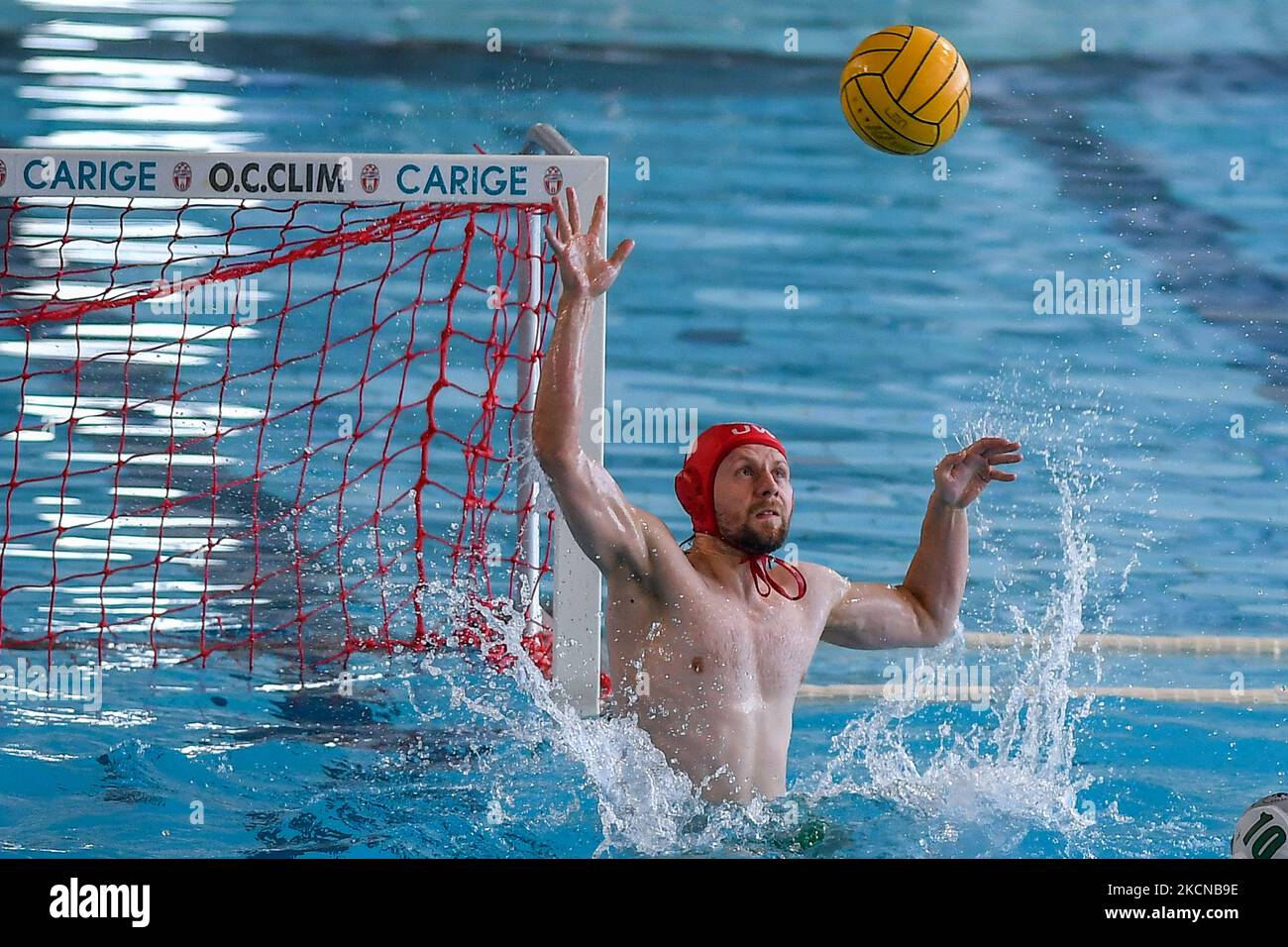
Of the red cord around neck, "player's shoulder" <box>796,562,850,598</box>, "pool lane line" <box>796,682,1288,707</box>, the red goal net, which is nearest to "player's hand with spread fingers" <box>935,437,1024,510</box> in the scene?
"player's shoulder" <box>796,562,850,598</box>

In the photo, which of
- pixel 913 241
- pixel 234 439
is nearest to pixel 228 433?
pixel 234 439

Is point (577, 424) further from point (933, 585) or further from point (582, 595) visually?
point (933, 585)

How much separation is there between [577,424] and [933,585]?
1.15 m

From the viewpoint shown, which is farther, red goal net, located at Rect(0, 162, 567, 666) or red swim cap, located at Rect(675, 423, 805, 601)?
red goal net, located at Rect(0, 162, 567, 666)

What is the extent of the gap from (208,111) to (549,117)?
1822 mm

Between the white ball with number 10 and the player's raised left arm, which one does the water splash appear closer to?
the player's raised left arm

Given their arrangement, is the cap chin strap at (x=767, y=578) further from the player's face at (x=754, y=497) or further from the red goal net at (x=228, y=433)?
the red goal net at (x=228, y=433)

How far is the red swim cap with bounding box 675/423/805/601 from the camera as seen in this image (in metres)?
3.34

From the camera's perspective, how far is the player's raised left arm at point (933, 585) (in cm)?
359

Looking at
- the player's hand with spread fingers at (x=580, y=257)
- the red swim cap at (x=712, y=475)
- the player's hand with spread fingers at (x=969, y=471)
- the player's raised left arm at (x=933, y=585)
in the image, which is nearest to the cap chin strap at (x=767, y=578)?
the red swim cap at (x=712, y=475)

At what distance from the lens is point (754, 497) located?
329 cm

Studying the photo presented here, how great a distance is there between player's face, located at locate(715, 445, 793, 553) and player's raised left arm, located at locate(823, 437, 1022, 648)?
38 cm

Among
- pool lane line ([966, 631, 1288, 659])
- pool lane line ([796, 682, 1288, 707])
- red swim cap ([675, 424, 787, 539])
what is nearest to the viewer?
red swim cap ([675, 424, 787, 539])

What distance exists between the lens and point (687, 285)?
787 centimetres
